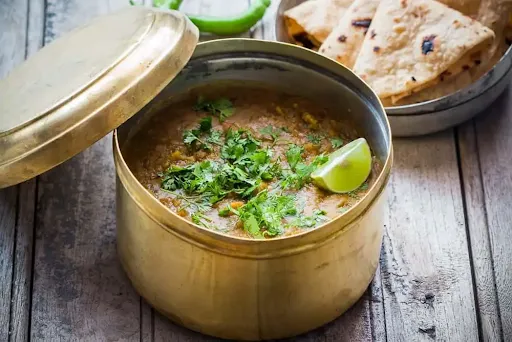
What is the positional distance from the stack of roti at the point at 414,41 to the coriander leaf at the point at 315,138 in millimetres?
345

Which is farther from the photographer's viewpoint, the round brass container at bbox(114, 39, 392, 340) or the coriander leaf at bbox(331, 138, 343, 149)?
the coriander leaf at bbox(331, 138, 343, 149)

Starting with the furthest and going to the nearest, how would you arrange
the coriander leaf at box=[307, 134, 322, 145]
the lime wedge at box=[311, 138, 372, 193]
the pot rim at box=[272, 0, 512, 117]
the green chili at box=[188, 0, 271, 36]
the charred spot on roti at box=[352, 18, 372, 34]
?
the green chili at box=[188, 0, 271, 36]
the charred spot on roti at box=[352, 18, 372, 34]
the pot rim at box=[272, 0, 512, 117]
the coriander leaf at box=[307, 134, 322, 145]
the lime wedge at box=[311, 138, 372, 193]

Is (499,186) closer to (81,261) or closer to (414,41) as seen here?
(414,41)

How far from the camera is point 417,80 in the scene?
114 inches

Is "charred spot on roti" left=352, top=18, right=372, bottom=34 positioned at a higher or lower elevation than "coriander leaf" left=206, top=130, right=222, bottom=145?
higher

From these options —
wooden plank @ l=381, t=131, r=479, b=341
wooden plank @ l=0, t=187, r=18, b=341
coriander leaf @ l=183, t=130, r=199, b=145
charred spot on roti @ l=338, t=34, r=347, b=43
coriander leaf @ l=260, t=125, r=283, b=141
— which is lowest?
wooden plank @ l=0, t=187, r=18, b=341

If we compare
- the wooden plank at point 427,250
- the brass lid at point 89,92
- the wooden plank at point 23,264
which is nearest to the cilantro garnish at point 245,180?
the brass lid at point 89,92

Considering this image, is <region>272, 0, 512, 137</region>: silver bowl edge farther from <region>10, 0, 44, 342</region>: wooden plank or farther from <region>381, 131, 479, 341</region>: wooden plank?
<region>10, 0, 44, 342</region>: wooden plank

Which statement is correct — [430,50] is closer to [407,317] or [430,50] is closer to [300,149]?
[300,149]

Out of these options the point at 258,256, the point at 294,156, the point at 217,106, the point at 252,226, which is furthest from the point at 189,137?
the point at 258,256

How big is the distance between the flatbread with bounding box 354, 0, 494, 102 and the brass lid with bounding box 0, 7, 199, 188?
2.58 ft

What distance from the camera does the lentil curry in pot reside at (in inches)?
94.0

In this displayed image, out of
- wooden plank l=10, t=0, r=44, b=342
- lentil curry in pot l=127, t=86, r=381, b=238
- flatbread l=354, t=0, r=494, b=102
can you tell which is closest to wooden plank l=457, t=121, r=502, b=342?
flatbread l=354, t=0, r=494, b=102

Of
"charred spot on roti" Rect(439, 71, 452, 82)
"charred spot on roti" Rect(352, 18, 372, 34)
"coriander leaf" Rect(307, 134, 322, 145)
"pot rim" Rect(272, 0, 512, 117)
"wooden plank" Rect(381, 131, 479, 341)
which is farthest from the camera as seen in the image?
"charred spot on roti" Rect(352, 18, 372, 34)
